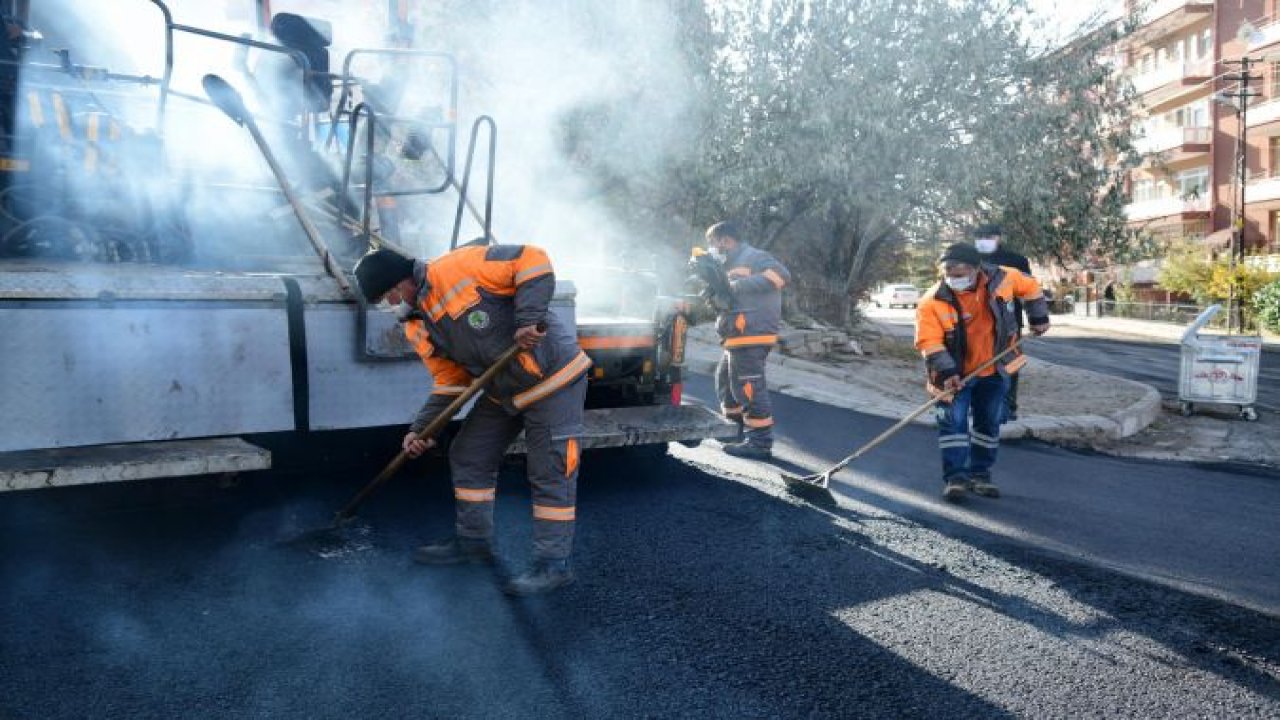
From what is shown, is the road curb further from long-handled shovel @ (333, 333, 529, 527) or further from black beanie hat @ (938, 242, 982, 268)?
long-handled shovel @ (333, 333, 529, 527)

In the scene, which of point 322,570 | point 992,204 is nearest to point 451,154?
point 322,570

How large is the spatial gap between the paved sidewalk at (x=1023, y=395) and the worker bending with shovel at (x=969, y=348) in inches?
74.5

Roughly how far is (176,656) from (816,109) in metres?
9.05

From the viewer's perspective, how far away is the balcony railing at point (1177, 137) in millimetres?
31078

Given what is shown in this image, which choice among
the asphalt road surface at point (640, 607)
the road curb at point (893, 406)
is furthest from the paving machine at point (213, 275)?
the road curb at point (893, 406)

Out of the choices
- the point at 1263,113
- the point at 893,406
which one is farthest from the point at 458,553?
the point at 1263,113

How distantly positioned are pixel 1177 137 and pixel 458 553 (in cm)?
3486

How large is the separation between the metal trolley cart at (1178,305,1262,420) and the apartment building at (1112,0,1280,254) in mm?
20564

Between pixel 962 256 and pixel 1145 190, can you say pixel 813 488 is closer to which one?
pixel 962 256

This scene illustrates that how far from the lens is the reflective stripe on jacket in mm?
5793

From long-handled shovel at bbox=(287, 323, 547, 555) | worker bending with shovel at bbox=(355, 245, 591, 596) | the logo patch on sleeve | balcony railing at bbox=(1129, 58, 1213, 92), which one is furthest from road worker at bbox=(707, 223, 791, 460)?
balcony railing at bbox=(1129, 58, 1213, 92)

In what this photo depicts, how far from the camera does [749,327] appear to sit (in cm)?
584

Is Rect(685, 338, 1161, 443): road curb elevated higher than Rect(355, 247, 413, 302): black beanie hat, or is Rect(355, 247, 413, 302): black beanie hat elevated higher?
Rect(355, 247, 413, 302): black beanie hat

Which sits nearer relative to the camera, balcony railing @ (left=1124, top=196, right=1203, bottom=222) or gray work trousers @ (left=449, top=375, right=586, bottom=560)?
gray work trousers @ (left=449, top=375, right=586, bottom=560)
